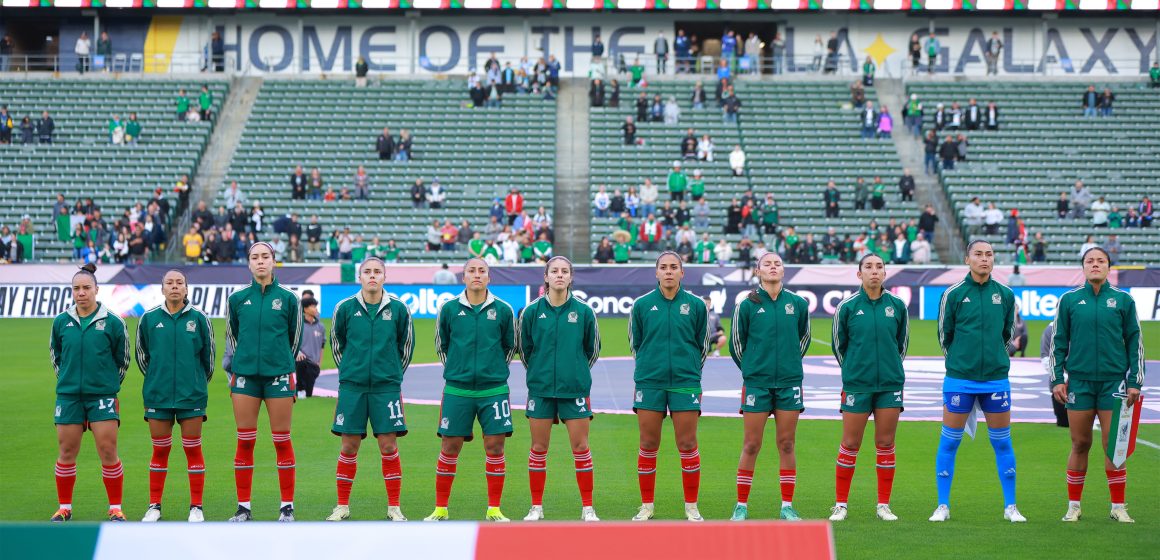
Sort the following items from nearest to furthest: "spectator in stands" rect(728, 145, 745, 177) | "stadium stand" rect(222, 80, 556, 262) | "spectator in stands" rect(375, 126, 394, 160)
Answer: "stadium stand" rect(222, 80, 556, 262), "spectator in stands" rect(728, 145, 745, 177), "spectator in stands" rect(375, 126, 394, 160)

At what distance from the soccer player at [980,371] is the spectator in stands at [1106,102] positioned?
120 ft

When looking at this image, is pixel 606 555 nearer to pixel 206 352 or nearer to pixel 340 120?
pixel 206 352

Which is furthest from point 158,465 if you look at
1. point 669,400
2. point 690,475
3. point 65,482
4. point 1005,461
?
point 1005,461

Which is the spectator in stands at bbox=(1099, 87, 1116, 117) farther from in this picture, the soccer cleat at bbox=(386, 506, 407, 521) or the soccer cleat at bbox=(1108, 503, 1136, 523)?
the soccer cleat at bbox=(386, 506, 407, 521)

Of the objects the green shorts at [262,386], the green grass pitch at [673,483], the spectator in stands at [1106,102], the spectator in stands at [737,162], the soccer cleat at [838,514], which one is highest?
the spectator in stands at [1106,102]

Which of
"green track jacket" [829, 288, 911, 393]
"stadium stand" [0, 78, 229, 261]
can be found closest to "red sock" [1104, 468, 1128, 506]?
"green track jacket" [829, 288, 911, 393]

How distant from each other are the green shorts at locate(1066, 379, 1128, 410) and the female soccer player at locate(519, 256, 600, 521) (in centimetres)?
391

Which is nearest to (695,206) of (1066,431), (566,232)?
(566,232)

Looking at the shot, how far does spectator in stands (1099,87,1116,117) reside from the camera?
4272 cm

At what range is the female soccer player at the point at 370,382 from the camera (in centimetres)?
971

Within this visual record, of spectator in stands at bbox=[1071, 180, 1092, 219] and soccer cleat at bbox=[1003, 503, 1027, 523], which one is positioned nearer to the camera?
soccer cleat at bbox=[1003, 503, 1027, 523]

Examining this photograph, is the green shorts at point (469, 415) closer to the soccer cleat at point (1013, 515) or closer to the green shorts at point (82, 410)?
the green shorts at point (82, 410)

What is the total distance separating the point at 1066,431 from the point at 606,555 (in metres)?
11.9

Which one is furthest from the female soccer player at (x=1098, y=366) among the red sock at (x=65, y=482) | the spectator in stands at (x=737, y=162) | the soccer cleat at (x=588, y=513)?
the spectator in stands at (x=737, y=162)
